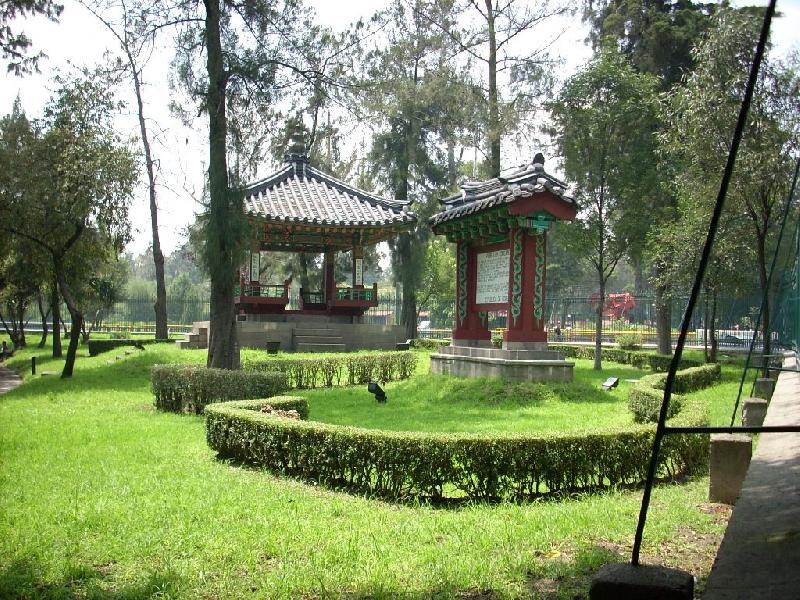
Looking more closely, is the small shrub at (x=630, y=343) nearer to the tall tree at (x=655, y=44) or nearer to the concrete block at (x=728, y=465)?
the tall tree at (x=655, y=44)

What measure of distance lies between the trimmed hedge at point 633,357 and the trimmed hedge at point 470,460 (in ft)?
36.4

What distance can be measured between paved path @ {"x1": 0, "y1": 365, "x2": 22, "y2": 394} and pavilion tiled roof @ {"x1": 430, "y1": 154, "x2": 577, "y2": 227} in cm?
1197

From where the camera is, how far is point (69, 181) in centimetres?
1758

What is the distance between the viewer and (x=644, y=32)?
23.1 meters

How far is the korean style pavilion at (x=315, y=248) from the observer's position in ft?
76.3

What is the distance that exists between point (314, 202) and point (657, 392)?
16.8 metres

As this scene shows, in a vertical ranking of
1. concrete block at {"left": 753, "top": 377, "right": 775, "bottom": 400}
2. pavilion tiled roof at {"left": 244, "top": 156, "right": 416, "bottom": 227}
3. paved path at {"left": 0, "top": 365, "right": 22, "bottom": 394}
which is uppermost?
pavilion tiled roof at {"left": 244, "top": 156, "right": 416, "bottom": 227}

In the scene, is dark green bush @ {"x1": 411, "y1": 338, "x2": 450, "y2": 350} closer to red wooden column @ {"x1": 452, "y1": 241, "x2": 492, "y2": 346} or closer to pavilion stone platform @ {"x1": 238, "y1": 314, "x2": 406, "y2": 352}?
pavilion stone platform @ {"x1": 238, "y1": 314, "x2": 406, "y2": 352}

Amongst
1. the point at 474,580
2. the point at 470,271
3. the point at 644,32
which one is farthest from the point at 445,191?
the point at 474,580

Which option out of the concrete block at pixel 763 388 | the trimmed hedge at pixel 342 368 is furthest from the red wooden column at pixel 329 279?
the concrete block at pixel 763 388

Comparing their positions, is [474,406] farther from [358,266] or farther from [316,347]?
[358,266]

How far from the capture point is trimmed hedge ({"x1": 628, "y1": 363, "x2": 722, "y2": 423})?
31.0 feet

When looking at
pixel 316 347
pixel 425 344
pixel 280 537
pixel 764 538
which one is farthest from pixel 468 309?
pixel 764 538

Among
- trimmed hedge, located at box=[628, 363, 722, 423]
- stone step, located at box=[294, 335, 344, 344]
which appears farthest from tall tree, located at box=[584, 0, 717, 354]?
stone step, located at box=[294, 335, 344, 344]
